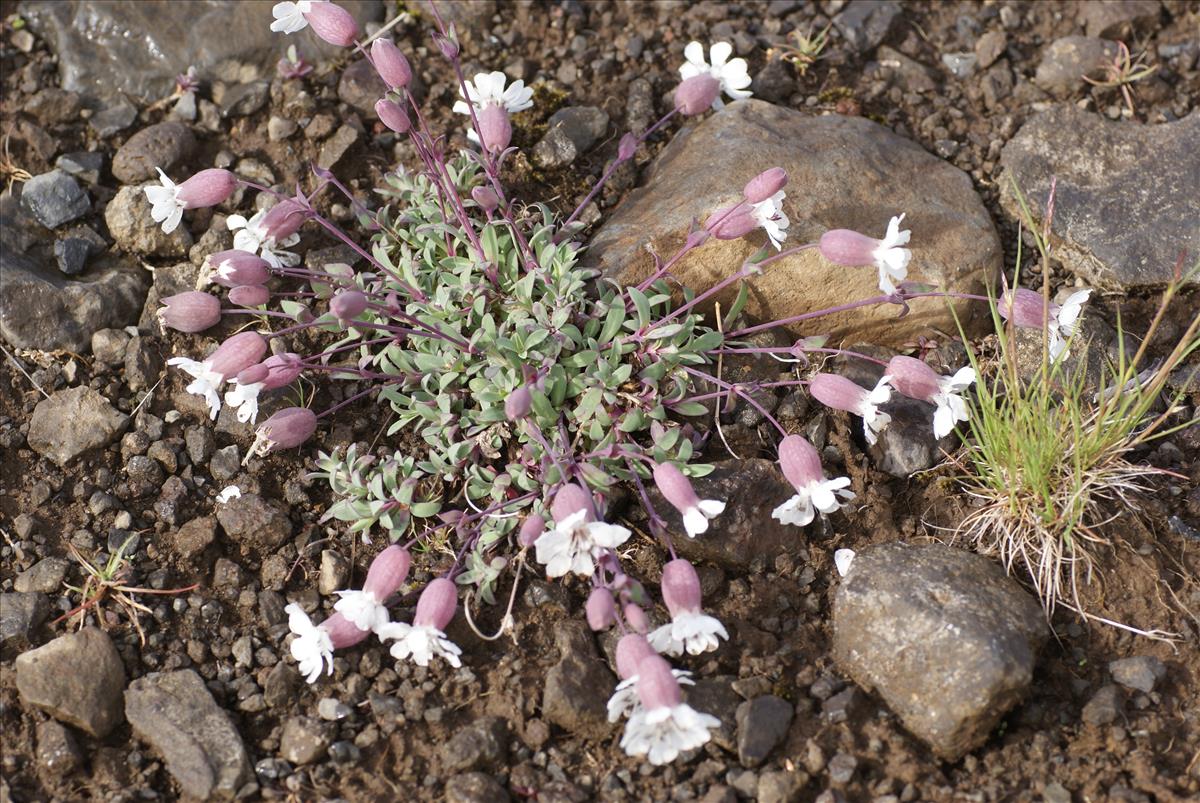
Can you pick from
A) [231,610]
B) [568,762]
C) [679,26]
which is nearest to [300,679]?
[231,610]

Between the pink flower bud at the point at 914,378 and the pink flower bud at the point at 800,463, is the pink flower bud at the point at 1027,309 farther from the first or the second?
the pink flower bud at the point at 800,463

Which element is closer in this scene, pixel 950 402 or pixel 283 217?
pixel 950 402

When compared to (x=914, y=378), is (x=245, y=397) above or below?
above

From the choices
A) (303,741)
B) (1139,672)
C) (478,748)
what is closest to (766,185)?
(1139,672)

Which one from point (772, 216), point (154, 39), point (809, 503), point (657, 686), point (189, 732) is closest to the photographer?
point (657, 686)

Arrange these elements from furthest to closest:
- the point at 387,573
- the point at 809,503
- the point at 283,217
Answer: the point at 283,217, the point at 809,503, the point at 387,573

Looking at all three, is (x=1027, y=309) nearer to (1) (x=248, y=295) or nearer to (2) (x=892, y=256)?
(2) (x=892, y=256)

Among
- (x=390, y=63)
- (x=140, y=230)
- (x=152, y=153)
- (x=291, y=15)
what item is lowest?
(x=140, y=230)

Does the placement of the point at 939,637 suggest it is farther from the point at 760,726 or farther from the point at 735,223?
the point at 735,223
